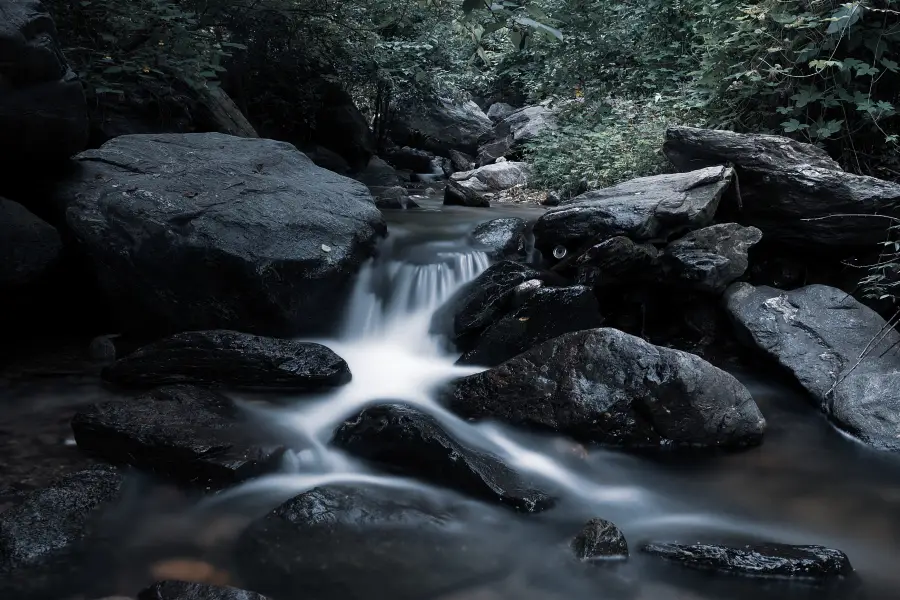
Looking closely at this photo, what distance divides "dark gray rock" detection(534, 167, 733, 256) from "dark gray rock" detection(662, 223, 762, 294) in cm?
Result: 18

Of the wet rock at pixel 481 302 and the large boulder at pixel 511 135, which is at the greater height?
the large boulder at pixel 511 135

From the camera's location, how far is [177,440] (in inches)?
155

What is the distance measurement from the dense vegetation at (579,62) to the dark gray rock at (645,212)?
4.88ft

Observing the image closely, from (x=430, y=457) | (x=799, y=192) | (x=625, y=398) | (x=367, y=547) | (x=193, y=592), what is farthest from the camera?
(x=799, y=192)

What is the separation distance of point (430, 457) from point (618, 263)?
104 inches

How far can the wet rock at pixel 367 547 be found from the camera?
3.13 meters

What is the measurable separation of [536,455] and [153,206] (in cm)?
353

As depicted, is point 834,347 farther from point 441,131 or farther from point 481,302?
point 441,131

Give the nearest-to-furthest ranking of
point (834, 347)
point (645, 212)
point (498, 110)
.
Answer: point (834, 347) → point (645, 212) → point (498, 110)

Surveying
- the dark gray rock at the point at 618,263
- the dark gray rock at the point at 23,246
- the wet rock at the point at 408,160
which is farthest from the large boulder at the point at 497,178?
the dark gray rock at the point at 23,246

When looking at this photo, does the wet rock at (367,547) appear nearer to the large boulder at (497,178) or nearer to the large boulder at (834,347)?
the large boulder at (834,347)

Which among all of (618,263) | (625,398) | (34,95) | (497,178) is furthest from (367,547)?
(497,178)

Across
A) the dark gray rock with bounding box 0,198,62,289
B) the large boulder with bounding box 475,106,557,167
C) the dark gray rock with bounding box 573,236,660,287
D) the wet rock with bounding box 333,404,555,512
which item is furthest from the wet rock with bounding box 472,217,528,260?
the large boulder with bounding box 475,106,557,167

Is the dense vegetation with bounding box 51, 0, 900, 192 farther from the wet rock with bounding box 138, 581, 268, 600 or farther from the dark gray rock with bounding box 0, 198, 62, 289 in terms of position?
the wet rock with bounding box 138, 581, 268, 600
